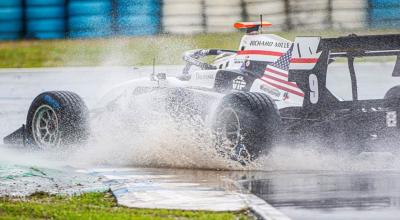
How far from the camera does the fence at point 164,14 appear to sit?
26.1 m

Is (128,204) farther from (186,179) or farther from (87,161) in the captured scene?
(87,161)

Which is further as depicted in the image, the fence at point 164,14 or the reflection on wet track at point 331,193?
the fence at point 164,14

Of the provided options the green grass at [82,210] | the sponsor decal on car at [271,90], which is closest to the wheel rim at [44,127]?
the sponsor decal on car at [271,90]

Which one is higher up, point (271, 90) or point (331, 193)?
point (271, 90)

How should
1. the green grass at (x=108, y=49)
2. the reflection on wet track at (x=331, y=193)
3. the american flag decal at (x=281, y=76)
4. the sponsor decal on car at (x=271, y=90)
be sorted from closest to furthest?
the reflection on wet track at (x=331, y=193) < the american flag decal at (x=281, y=76) < the sponsor decal on car at (x=271, y=90) < the green grass at (x=108, y=49)

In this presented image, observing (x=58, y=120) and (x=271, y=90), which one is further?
(x=58, y=120)

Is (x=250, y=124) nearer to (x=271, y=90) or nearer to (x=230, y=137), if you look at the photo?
(x=230, y=137)

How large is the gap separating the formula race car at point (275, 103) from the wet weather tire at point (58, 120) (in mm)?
12

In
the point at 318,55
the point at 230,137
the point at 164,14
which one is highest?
the point at 164,14

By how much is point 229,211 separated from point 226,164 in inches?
128

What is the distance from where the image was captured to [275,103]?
11.9 meters

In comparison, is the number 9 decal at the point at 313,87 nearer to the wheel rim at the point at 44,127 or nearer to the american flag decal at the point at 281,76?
the american flag decal at the point at 281,76

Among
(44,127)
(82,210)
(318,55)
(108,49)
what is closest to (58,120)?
(44,127)

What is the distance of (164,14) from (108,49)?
3944 millimetres
